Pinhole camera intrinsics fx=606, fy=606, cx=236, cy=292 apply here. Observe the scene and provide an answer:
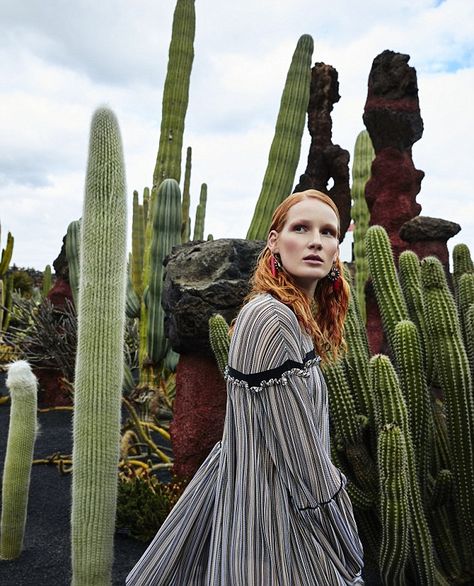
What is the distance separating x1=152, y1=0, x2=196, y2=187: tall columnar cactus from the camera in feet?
23.0

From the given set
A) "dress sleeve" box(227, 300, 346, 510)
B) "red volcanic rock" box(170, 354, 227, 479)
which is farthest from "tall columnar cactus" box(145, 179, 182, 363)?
"dress sleeve" box(227, 300, 346, 510)

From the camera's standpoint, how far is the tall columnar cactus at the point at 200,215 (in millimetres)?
10805

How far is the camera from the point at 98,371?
2854mm

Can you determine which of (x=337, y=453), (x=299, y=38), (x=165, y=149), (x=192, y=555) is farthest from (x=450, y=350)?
(x=299, y=38)

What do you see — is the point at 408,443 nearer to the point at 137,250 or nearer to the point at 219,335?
the point at 219,335

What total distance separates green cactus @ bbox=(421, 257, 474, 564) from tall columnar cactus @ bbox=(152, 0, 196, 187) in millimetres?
4667

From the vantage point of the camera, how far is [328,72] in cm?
782

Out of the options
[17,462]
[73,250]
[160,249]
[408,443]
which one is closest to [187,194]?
[73,250]

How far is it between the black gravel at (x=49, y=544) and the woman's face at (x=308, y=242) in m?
2.18

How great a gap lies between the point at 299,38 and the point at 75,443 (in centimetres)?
615

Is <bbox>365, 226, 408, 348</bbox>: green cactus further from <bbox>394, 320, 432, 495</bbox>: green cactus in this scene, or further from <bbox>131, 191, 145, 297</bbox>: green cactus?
<bbox>131, 191, 145, 297</bbox>: green cactus

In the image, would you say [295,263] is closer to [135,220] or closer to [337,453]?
[337,453]

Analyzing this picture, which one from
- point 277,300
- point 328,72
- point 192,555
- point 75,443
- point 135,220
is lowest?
point 192,555

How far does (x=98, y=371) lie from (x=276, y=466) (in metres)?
1.52
